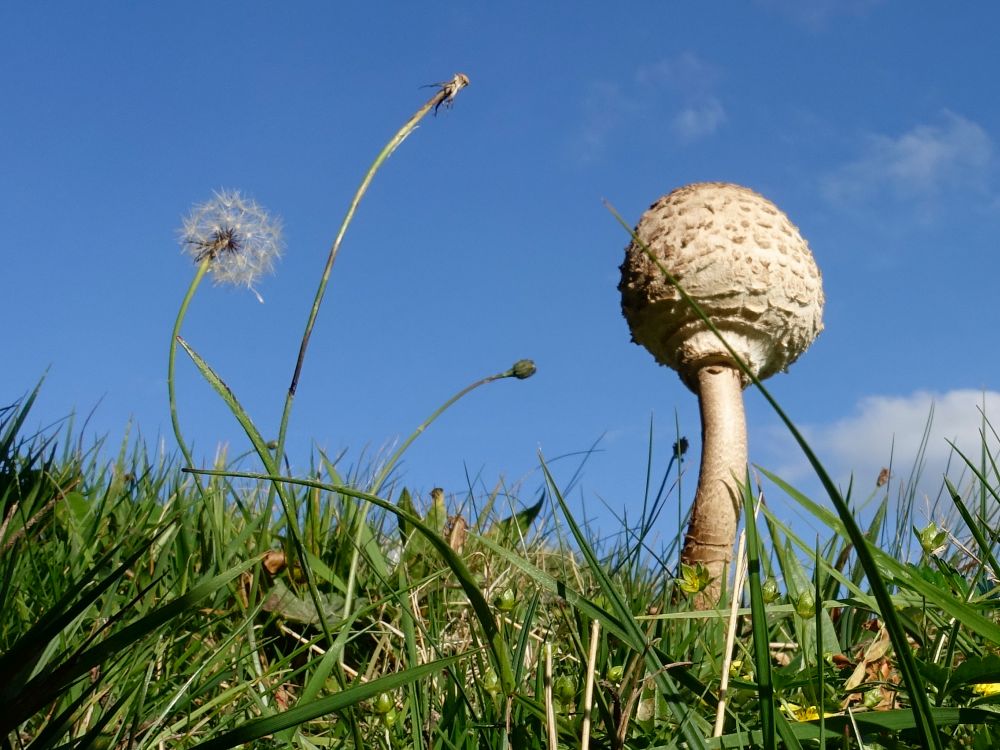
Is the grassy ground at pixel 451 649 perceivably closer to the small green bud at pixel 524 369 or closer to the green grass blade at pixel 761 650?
the green grass blade at pixel 761 650

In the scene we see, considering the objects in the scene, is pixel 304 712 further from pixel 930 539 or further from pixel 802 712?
pixel 930 539

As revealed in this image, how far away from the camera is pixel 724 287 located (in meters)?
4.22

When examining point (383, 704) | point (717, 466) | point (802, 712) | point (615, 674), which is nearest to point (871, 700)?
point (802, 712)

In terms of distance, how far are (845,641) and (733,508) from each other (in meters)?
1.60

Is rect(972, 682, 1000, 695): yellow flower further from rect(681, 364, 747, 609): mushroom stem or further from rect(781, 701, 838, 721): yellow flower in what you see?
rect(681, 364, 747, 609): mushroom stem

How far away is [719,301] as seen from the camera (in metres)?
4.28

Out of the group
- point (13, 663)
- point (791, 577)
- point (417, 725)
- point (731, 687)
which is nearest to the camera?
point (13, 663)

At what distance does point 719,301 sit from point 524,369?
1975mm

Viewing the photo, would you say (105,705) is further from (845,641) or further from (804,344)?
(804,344)

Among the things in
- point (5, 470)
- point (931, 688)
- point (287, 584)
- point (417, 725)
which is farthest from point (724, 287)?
point (5, 470)

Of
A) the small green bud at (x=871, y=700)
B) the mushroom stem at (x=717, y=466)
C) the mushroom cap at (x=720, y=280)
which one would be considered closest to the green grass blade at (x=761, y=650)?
the small green bud at (x=871, y=700)

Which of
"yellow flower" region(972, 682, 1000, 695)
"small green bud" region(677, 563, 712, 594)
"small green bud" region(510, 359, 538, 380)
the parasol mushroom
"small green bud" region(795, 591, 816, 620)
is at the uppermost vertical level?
the parasol mushroom

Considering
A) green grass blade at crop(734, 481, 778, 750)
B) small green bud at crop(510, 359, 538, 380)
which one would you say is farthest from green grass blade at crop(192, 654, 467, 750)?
small green bud at crop(510, 359, 538, 380)

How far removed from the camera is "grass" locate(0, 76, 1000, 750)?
1.29 metres
